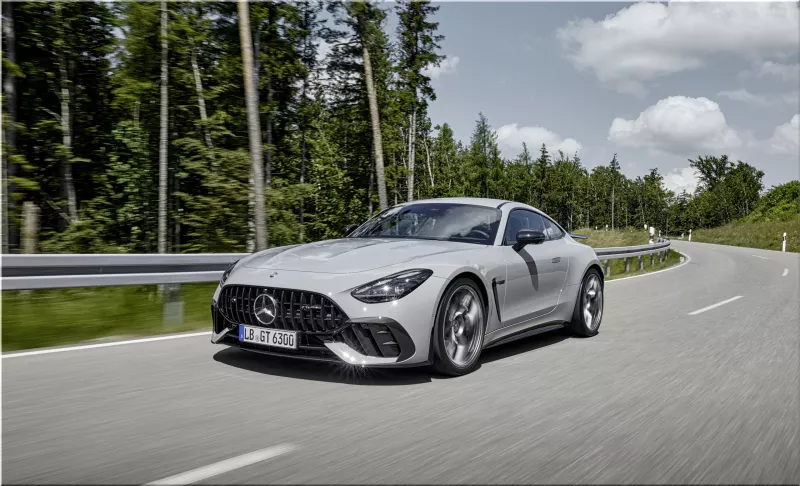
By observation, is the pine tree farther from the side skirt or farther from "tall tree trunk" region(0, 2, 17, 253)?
the side skirt

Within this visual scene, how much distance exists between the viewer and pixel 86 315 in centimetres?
741

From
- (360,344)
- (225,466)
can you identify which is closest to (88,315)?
(360,344)

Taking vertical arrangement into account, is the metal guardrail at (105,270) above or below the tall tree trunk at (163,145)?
below

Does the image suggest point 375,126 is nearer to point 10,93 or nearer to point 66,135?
point 66,135

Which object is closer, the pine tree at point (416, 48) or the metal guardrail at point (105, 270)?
the metal guardrail at point (105, 270)

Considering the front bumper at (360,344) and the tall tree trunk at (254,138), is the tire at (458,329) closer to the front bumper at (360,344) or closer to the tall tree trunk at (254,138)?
the front bumper at (360,344)

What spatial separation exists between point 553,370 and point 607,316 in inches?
159

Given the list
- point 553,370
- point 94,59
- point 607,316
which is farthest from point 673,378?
point 94,59

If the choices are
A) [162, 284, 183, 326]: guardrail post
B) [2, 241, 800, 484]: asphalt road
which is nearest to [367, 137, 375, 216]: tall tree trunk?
[162, 284, 183, 326]: guardrail post

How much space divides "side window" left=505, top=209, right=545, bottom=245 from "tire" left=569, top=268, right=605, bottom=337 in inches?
35.5

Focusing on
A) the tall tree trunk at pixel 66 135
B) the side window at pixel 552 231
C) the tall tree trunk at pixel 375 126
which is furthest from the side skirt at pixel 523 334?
the tall tree trunk at pixel 66 135

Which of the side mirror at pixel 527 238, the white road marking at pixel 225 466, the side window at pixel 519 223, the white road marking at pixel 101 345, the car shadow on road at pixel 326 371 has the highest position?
the side window at pixel 519 223

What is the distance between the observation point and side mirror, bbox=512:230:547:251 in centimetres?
612

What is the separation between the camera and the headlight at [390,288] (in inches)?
189
